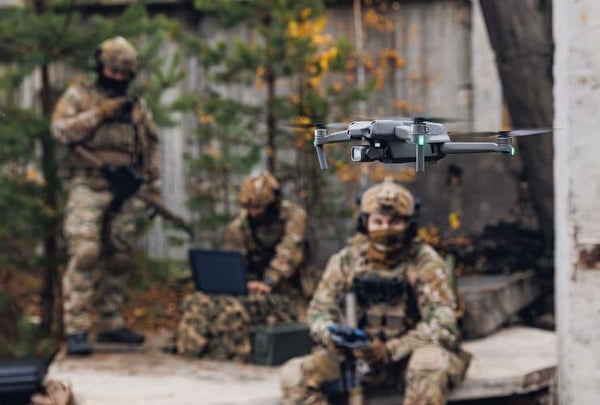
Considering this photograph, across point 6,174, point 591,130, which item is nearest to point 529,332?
point 591,130

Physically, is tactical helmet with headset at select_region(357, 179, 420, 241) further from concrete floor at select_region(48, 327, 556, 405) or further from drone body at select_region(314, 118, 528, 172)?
drone body at select_region(314, 118, 528, 172)

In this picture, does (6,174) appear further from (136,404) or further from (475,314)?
(475,314)

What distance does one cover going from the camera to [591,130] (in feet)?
15.8

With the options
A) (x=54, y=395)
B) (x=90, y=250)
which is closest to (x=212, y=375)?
(x=54, y=395)

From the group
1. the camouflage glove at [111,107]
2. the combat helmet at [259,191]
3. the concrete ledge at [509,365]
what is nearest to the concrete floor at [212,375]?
the concrete ledge at [509,365]

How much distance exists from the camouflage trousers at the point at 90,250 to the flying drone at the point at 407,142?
5169 mm

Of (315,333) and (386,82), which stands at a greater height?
(386,82)

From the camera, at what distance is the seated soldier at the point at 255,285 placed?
6715 millimetres

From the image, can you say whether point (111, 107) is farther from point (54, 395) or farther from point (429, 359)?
point (429, 359)

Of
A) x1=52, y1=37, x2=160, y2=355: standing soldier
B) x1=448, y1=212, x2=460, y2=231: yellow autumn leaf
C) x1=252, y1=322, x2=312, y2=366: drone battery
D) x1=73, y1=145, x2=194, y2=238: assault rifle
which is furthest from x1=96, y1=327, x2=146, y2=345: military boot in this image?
x1=448, y1=212, x2=460, y2=231: yellow autumn leaf

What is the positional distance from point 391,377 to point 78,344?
2.53 metres

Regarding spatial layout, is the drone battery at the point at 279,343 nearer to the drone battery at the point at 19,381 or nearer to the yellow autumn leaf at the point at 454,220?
the drone battery at the point at 19,381

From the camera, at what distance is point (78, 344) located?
6852 millimetres

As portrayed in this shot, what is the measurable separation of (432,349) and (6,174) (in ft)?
13.3
